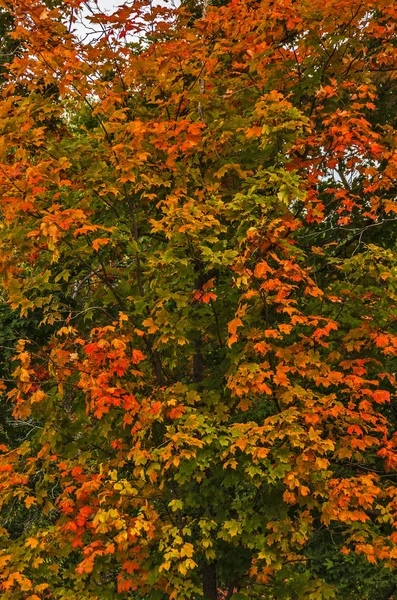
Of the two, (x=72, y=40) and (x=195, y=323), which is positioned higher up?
(x=72, y=40)

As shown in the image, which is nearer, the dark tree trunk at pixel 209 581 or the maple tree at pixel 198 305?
the maple tree at pixel 198 305

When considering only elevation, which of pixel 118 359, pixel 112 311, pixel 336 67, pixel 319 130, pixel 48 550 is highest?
pixel 336 67

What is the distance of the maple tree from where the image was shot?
5293 millimetres

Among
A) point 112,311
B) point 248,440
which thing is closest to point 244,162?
→ point 112,311

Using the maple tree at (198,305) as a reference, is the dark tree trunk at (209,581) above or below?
below

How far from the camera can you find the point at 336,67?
660 cm

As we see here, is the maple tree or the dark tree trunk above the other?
the maple tree

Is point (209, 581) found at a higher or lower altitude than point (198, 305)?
lower

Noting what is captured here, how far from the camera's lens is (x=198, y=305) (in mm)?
6840

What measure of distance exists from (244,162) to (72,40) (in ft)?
7.47

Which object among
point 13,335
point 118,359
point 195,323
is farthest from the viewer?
point 13,335

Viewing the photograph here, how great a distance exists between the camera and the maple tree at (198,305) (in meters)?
5.29

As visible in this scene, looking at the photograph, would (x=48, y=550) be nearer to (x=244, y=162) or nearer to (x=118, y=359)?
(x=118, y=359)

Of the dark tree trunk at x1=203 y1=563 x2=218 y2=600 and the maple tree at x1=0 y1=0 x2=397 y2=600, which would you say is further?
the dark tree trunk at x1=203 y1=563 x2=218 y2=600
